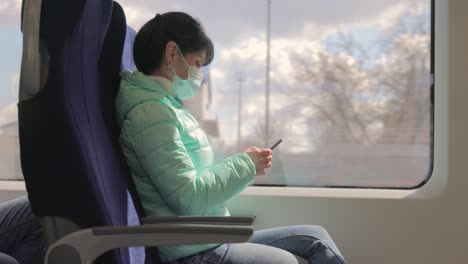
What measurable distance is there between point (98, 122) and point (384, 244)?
3.70ft

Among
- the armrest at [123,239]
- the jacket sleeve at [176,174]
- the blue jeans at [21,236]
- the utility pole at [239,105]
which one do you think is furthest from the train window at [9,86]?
the armrest at [123,239]

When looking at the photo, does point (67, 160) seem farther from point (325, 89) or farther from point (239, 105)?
point (325, 89)

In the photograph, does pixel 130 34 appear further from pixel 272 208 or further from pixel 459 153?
pixel 459 153

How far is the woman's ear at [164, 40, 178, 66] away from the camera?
4.43 ft

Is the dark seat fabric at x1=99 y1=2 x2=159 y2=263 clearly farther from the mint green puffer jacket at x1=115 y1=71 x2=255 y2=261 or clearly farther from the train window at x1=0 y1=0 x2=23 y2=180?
the train window at x1=0 y1=0 x2=23 y2=180

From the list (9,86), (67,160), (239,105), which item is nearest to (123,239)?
(67,160)

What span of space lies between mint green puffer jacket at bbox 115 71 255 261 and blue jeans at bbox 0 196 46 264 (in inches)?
12.0

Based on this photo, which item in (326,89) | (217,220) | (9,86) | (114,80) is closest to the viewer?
(217,220)

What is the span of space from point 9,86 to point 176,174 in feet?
A: 4.13

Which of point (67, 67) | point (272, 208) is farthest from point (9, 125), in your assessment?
point (67, 67)

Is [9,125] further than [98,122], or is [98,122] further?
[9,125]

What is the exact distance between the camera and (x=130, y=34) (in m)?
1.42

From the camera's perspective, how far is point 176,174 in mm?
1146

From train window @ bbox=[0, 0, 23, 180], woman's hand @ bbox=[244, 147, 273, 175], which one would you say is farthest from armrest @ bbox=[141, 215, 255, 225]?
train window @ bbox=[0, 0, 23, 180]
